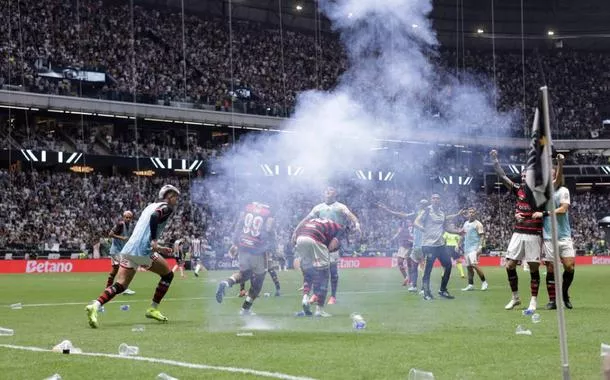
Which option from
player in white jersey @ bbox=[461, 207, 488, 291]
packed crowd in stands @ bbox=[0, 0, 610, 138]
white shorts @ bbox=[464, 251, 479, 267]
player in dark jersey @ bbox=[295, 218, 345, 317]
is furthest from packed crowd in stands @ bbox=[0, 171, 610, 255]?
player in dark jersey @ bbox=[295, 218, 345, 317]

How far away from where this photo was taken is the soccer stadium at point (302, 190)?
422 inches

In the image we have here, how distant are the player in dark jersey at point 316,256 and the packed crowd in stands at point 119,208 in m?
25.6

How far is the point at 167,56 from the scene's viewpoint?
191 feet

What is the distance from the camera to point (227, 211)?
47375 mm

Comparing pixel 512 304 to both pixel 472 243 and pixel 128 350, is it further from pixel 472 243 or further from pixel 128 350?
pixel 472 243

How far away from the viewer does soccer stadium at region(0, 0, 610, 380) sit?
10719 mm

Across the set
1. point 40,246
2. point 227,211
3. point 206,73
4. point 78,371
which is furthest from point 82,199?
point 78,371

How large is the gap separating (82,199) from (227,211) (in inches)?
343

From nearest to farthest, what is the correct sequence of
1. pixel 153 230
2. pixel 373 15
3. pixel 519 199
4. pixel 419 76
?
pixel 153 230 < pixel 519 199 < pixel 373 15 < pixel 419 76

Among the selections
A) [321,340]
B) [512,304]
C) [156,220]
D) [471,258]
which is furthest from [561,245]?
[471,258]

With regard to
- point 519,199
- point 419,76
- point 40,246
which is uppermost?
point 419,76

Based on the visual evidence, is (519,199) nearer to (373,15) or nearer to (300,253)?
(300,253)

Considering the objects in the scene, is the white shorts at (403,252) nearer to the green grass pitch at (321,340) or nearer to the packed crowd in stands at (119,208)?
the green grass pitch at (321,340)

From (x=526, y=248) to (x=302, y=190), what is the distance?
72.5 ft
